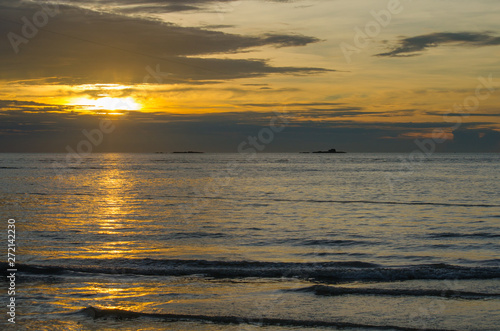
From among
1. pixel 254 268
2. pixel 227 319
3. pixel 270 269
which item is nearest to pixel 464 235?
pixel 270 269

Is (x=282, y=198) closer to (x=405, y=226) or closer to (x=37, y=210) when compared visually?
Result: (x=405, y=226)

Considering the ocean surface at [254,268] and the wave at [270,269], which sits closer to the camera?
the ocean surface at [254,268]

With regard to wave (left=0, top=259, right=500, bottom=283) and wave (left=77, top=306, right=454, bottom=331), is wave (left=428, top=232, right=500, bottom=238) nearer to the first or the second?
wave (left=0, top=259, right=500, bottom=283)

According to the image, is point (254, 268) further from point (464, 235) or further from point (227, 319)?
point (464, 235)

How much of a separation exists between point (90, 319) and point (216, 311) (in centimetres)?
290

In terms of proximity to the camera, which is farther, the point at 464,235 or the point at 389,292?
the point at 464,235

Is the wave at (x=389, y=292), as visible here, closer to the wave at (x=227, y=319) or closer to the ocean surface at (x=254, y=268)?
the ocean surface at (x=254, y=268)

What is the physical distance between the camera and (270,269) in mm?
16594

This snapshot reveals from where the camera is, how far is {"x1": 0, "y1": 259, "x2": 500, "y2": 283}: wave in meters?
15.7

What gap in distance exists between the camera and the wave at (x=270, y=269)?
1566cm

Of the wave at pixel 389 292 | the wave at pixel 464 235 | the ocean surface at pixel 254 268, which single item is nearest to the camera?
the ocean surface at pixel 254 268

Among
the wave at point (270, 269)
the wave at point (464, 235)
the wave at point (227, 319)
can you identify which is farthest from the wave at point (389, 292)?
the wave at point (464, 235)

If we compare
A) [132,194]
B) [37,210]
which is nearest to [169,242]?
[37,210]

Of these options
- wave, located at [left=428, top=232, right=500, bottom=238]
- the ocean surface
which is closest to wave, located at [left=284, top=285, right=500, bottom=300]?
the ocean surface
